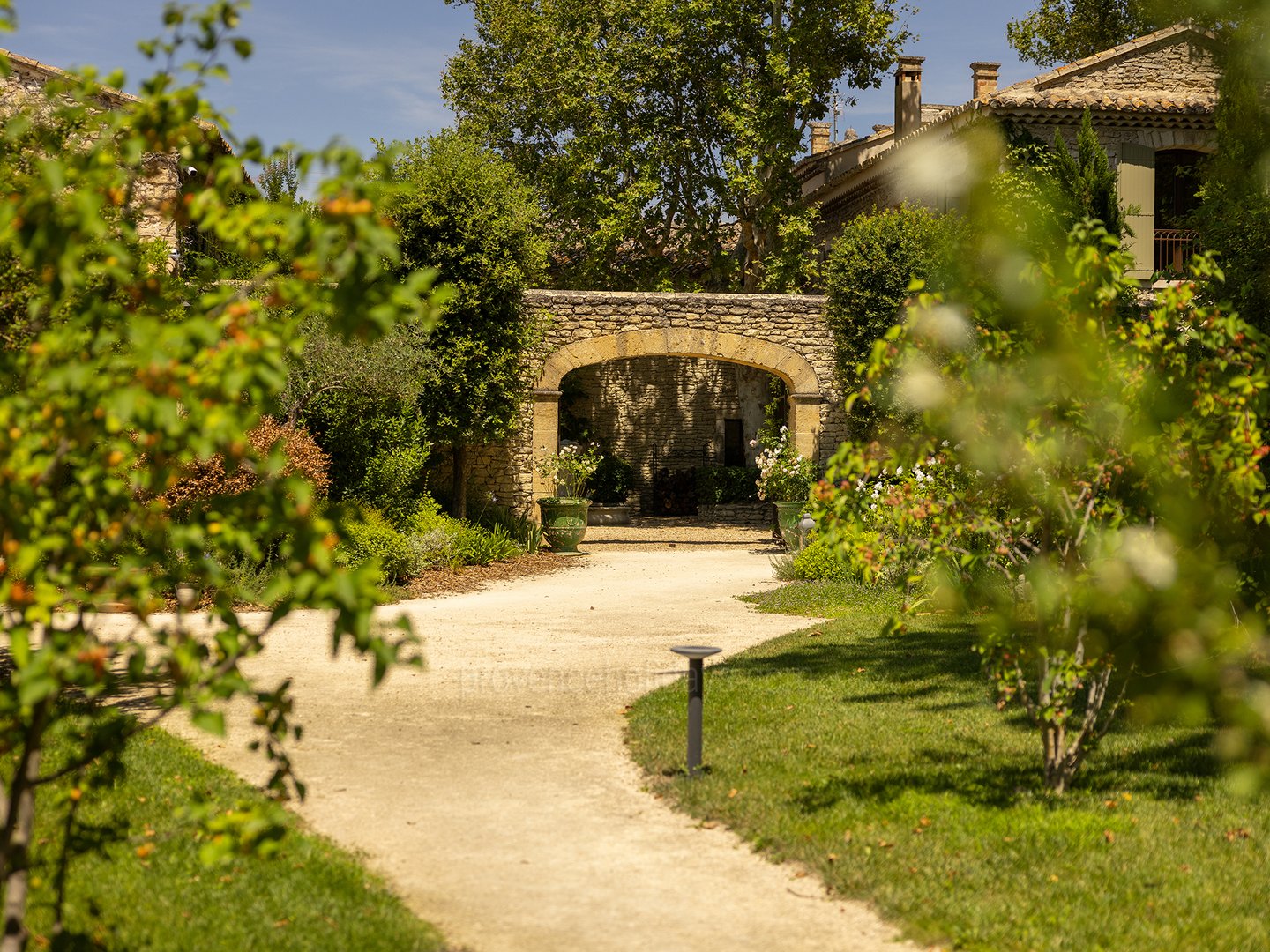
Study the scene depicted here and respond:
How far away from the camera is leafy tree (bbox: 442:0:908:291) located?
924 inches

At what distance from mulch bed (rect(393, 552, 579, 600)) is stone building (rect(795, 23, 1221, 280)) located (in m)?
9.26

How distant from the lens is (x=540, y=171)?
84.7 ft

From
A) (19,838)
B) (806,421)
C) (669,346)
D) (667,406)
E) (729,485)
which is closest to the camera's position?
(19,838)

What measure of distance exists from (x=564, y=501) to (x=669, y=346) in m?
3.04

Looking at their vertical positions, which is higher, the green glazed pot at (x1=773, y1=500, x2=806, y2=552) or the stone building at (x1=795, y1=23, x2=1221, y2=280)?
the stone building at (x1=795, y1=23, x2=1221, y2=280)

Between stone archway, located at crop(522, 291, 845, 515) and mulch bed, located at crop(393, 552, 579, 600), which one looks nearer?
mulch bed, located at crop(393, 552, 579, 600)

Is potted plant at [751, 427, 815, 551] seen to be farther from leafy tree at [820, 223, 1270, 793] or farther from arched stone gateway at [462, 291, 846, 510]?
leafy tree at [820, 223, 1270, 793]

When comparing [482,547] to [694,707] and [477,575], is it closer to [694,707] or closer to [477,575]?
[477,575]

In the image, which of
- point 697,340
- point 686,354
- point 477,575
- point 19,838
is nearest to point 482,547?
point 477,575

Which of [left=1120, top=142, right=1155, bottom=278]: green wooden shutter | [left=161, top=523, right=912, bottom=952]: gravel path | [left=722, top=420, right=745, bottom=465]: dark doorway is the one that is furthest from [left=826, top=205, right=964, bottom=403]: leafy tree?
[left=722, top=420, right=745, bottom=465]: dark doorway

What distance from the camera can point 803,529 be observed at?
592 inches

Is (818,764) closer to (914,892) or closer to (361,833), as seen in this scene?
(914,892)

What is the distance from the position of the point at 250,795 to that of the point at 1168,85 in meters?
19.8

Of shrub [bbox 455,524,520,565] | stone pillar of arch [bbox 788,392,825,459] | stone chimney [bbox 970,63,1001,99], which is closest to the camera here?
shrub [bbox 455,524,520,565]
